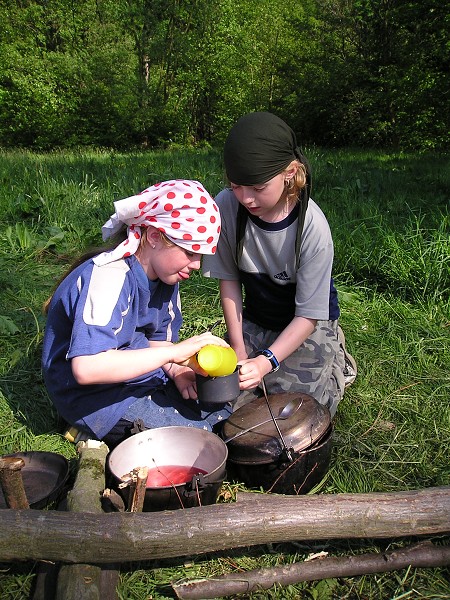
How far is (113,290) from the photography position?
2.45 metres

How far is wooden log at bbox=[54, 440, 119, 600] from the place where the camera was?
6.18 feet

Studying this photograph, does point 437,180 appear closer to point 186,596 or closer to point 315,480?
point 315,480

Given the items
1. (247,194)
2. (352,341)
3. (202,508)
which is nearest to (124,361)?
(202,508)

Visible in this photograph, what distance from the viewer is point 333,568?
2164 mm

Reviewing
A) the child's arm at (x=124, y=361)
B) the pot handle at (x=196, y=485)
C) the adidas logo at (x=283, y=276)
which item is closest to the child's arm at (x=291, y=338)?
the adidas logo at (x=283, y=276)

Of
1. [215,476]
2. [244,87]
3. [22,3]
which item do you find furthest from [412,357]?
[22,3]

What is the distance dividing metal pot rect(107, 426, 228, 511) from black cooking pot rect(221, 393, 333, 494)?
0.10 metres

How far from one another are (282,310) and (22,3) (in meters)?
22.8

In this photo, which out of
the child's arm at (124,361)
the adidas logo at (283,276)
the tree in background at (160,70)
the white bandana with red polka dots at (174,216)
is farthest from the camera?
the tree in background at (160,70)

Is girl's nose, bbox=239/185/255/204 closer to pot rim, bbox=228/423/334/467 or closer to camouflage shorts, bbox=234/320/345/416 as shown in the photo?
camouflage shorts, bbox=234/320/345/416

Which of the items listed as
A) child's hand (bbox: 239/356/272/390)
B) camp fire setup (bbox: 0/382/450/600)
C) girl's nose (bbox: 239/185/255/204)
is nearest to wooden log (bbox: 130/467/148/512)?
camp fire setup (bbox: 0/382/450/600)

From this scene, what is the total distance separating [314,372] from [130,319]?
0.98 metres

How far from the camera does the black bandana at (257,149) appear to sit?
2498 mm

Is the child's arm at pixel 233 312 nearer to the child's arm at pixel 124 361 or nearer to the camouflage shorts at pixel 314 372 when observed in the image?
the camouflage shorts at pixel 314 372
